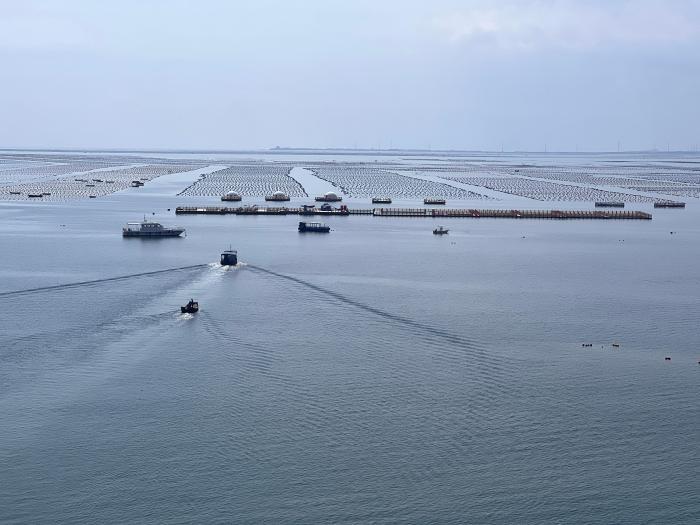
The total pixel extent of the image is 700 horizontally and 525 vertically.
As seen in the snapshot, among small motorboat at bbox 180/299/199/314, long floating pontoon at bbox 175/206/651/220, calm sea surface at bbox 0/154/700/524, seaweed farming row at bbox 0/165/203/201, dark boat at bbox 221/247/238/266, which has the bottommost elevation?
calm sea surface at bbox 0/154/700/524

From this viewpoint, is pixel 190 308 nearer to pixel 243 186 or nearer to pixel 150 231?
pixel 150 231

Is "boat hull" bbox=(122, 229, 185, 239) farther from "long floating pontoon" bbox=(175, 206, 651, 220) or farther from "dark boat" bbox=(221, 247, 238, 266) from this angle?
"long floating pontoon" bbox=(175, 206, 651, 220)

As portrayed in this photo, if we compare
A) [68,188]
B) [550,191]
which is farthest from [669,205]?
[68,188]

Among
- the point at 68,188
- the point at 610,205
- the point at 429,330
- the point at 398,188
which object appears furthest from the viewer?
the point at 398,188

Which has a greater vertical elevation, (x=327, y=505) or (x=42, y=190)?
(x=42, y=190)

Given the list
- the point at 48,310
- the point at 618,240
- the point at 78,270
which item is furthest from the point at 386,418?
the point at 618,240

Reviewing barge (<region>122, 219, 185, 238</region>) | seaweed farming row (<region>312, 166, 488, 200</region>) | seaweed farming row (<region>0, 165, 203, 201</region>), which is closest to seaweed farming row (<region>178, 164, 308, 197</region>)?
seaweed farming row (<region>312, 166, 488, 200</region>)

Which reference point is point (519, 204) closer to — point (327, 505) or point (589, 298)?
point (589, 298)

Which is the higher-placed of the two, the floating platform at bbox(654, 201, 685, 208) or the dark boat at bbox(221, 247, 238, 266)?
the floating platform at bbox(654, 201, 685, 208)

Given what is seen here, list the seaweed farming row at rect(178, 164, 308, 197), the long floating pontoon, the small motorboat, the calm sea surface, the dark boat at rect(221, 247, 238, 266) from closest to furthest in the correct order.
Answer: the calm sea surface, the small motorboat, the dark boat at rect(221, 247, 238, 266), the long floating pontoon, the seaweed farming row at rect(178, 164, 308, 197)
